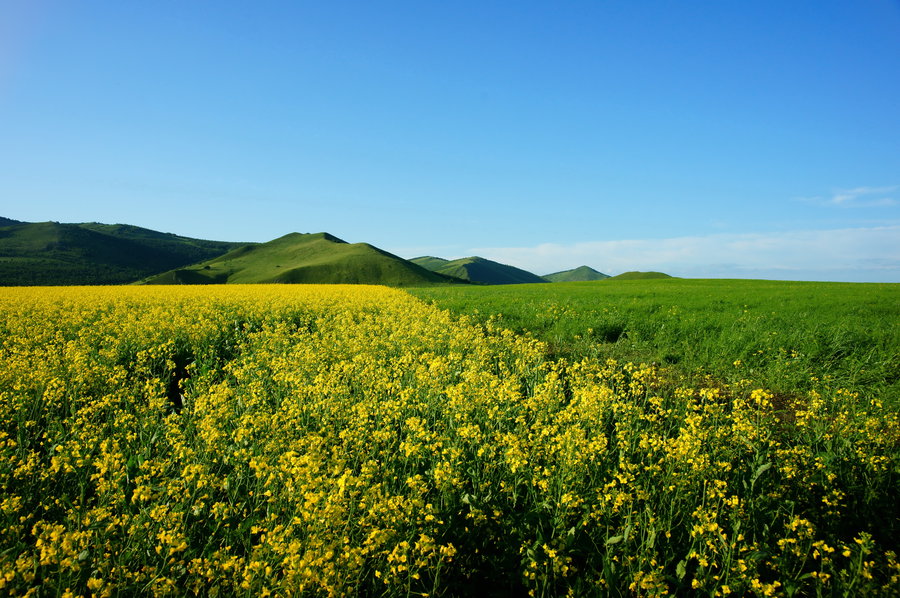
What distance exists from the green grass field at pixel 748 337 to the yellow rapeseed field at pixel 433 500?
2.34 meters

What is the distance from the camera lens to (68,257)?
16238cm

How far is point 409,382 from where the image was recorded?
23.7ft

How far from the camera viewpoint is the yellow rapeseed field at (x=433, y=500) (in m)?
3.05

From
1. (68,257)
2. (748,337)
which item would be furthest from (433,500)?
(68,257)

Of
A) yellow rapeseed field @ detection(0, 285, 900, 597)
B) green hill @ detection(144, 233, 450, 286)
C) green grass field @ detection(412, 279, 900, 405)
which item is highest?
green hill @ detection(144, 233, 450, 286)

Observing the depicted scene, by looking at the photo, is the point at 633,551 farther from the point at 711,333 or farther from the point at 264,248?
the point at 264,248

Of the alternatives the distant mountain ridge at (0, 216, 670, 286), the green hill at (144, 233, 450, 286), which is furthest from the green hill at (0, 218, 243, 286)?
the green hill at (144, 233, 450, 286)

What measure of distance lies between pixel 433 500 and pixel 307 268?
5470 inches

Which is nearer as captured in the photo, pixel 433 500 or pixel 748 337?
pixel 433 500

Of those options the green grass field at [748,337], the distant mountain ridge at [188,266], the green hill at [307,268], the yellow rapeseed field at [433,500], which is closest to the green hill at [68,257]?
the distant mountain ridge at [188,266]

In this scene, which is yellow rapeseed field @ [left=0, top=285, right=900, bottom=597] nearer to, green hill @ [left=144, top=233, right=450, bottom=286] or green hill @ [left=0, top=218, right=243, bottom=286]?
green hill @ [left=144, top=233, right=450, bottom=286]

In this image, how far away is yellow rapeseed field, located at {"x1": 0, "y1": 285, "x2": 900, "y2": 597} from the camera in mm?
3053

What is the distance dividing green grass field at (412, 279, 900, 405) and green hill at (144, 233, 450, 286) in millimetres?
109304

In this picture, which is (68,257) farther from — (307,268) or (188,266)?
(307,268)
